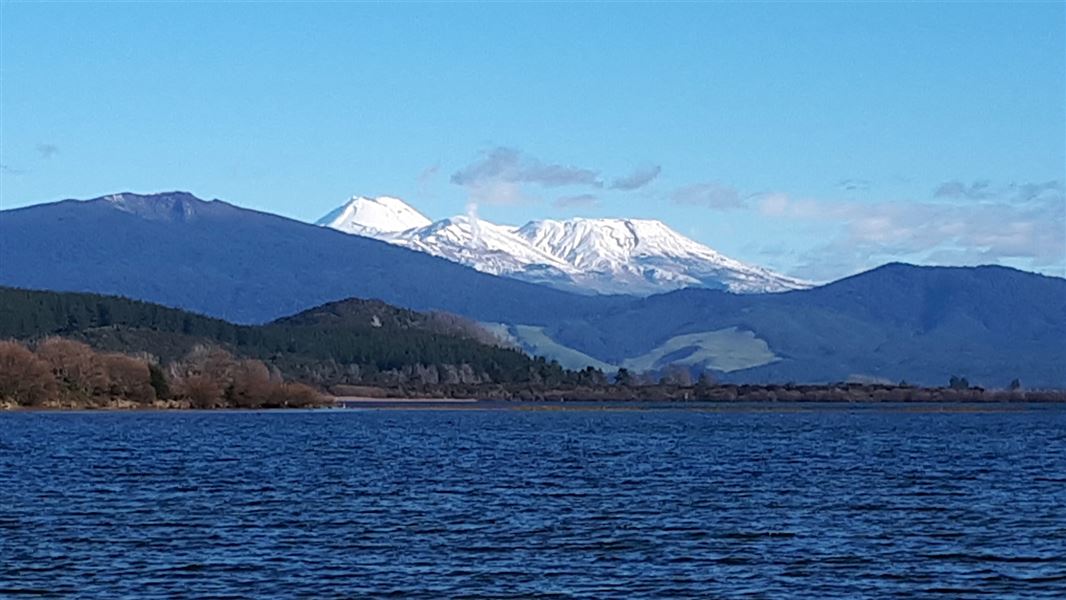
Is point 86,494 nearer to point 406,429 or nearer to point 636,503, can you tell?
point 636,503

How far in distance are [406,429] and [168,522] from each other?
9449 centimetres

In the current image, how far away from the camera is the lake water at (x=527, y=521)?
141 ft

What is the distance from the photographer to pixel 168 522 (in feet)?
182

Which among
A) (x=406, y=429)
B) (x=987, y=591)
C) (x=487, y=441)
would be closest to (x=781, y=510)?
(x=987, y=591)

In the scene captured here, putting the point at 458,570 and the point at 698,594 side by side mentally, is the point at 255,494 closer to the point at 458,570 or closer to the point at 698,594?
the point at 458,570

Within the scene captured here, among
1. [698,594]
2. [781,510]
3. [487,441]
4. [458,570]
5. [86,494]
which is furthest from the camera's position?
[487,441]

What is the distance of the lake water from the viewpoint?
4309 centimetres

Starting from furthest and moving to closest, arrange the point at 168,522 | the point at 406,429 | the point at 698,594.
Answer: the point at 406,429 < the point at 168,522 < the point at 698,594

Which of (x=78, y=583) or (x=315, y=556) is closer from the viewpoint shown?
(x=78, y=583)

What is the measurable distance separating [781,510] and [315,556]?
19.5 meters

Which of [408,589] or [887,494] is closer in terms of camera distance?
[408,589]

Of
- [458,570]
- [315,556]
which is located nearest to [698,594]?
[458,570]

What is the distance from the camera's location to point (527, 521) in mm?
56906

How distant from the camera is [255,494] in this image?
66625 millimetres
